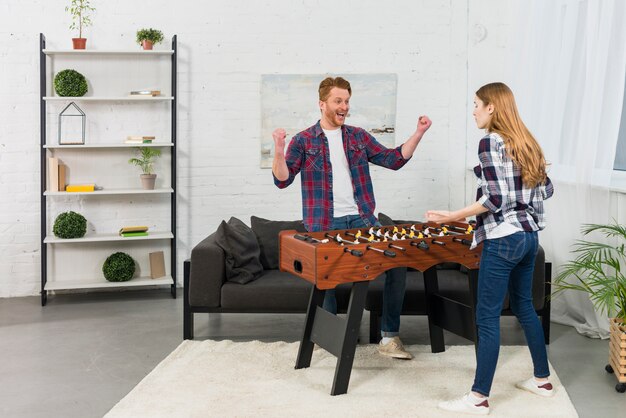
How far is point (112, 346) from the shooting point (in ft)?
16.6

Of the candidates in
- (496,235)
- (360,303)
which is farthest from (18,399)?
(496,235)

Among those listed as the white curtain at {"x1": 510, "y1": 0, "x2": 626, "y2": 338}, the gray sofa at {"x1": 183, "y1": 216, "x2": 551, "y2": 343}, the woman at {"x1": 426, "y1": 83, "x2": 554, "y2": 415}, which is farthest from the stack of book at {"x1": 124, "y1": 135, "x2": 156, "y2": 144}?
the woman at {"x1": 426, "y1": 83, "x2": 554, "y2": 415}

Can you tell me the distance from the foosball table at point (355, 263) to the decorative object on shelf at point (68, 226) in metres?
2.57

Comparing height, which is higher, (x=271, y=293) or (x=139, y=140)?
(x=139, y=140)

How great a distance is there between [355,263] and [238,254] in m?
1.42

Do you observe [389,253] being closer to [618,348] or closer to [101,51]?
[618,348]

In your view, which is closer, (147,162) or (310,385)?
(310,385)

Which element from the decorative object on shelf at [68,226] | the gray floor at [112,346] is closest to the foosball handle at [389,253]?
the gray floor at [112,346]

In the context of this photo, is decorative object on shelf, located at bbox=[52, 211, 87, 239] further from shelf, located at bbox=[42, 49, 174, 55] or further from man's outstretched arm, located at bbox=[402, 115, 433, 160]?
man's outstretched arm, located at bbox=[402, 115, 433, 160]

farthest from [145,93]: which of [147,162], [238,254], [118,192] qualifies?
Answer: [238,254]

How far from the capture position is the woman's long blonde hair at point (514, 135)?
11.9 ft

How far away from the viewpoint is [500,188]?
3.66 metres

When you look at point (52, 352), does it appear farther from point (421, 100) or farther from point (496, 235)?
point (421, 100)

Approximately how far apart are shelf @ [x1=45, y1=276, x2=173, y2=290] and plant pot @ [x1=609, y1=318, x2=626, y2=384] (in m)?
3.51
